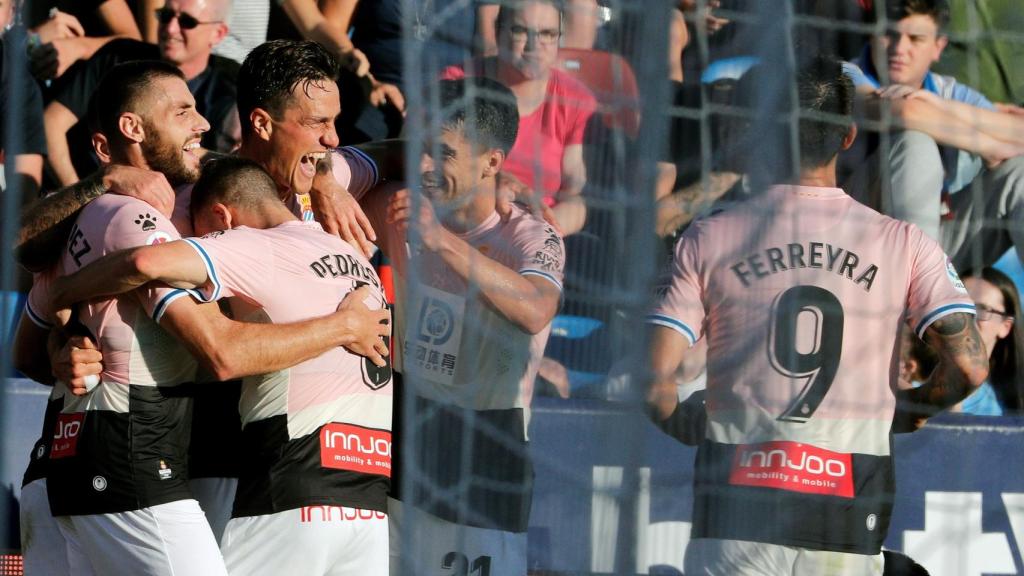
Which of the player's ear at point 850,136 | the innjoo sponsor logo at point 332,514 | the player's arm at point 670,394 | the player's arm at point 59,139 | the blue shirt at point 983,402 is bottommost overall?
the innjoo sponsor logo at point 332,514

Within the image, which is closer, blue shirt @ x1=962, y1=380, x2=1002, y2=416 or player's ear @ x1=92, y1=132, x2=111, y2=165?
blue shirt @ x1=962, y1=380, x2=1002, y2=416

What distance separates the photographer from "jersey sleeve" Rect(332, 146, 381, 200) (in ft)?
10.9

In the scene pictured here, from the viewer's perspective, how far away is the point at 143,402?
2779 millimetres

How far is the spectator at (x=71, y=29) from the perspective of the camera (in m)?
4.32

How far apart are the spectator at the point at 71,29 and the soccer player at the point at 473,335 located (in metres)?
2.09

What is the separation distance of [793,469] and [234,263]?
1.24 metres

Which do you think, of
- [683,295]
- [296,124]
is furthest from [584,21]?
[296,124]

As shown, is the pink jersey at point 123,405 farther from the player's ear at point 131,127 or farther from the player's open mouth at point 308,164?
the player's open mouth at point 308,164

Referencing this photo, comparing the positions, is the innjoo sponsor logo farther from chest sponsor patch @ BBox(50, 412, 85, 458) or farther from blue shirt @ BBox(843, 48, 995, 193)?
blue shirt @ BBox(843, 48, 995, 193)

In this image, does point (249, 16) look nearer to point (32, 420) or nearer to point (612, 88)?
point (32, 420)

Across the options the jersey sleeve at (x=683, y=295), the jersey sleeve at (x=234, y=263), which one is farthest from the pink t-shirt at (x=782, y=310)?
the jersey sleeve at (x=234, y=263)

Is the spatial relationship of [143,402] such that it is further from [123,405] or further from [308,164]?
[308,164]

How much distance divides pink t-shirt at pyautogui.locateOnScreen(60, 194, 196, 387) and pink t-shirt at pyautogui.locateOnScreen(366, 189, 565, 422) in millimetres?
552

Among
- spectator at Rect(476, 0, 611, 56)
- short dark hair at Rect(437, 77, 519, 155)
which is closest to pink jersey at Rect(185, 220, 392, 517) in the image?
short dark hair at Rect(437, 77, 519, 155)
